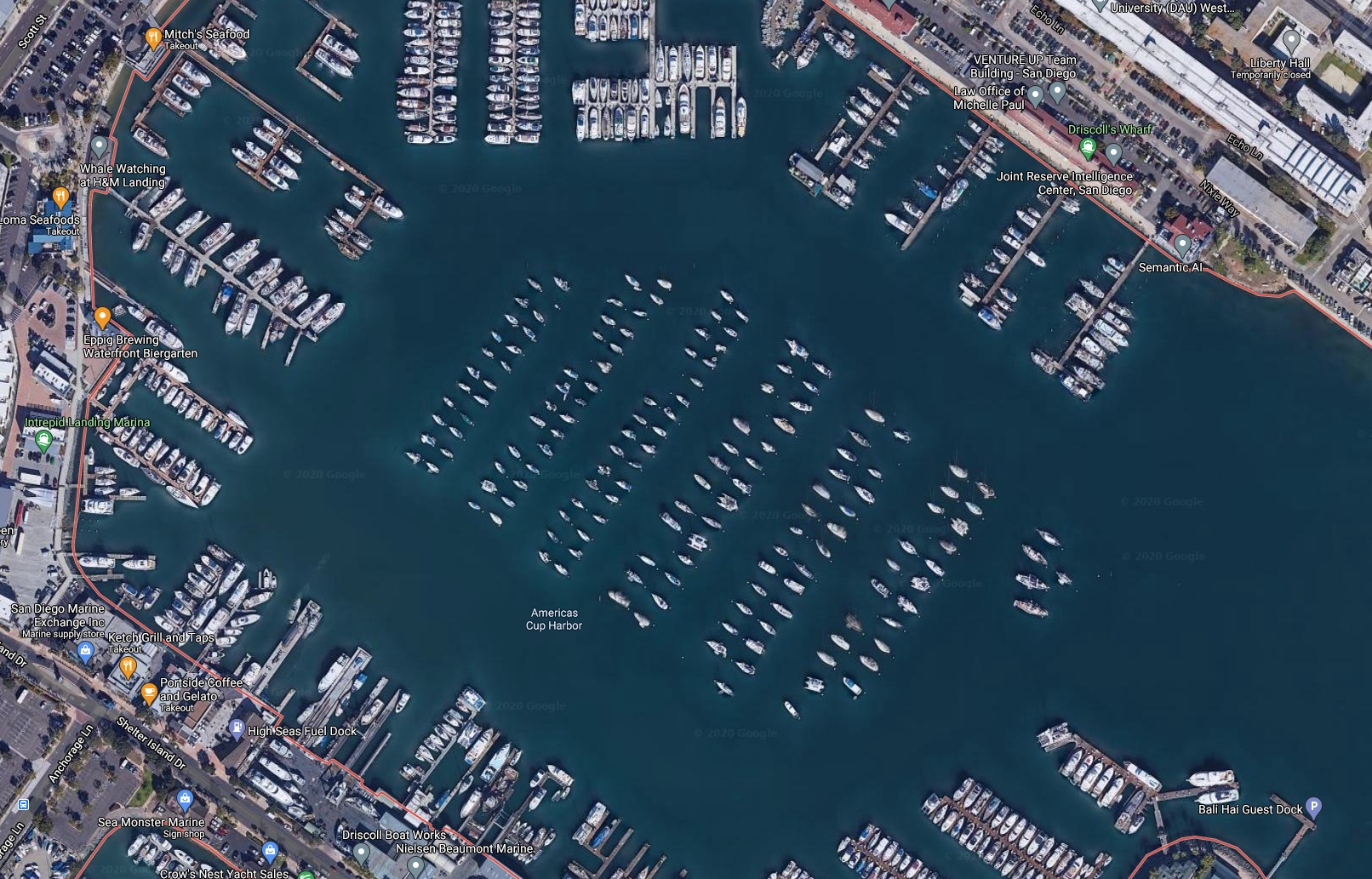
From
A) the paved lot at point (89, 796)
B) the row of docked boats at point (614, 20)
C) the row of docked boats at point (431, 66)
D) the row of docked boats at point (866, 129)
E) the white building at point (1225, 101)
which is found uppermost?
the white building at point (1225, 101)

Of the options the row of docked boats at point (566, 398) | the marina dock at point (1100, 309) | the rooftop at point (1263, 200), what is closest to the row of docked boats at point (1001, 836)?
the marina dock at point (1100, 309)

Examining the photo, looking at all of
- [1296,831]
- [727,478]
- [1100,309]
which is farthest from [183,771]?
[1296,831]

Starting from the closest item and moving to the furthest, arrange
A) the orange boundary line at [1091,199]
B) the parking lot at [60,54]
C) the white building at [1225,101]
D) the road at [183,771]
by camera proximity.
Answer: the white building at [1225,101], the orange boundary line at [1091,199], the parking lot at [60,54], the road at [183,771]

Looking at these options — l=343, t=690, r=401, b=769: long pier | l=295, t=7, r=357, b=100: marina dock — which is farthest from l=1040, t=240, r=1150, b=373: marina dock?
l=295, t=7, r=357, b=100: marina dock

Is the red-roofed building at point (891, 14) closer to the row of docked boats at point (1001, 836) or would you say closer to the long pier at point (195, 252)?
the long pier at point (195, 252)

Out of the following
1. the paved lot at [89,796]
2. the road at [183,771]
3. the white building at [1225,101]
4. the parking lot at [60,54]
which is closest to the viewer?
the white building at [1225,101]

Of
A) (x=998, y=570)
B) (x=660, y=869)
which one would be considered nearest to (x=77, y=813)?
(x=660, y=869)

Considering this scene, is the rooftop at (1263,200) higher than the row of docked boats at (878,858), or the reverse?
the rooftop at (1263,200)
